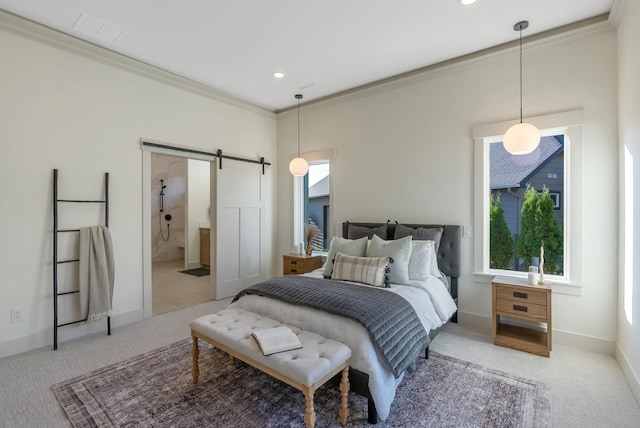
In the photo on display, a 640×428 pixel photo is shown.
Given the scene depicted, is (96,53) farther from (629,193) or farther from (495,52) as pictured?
(629,193)

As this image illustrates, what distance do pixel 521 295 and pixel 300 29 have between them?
330 cm

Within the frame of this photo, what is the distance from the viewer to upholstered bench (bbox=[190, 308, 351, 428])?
5.50ft

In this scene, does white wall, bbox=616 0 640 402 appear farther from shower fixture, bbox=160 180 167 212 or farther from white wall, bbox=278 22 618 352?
shower fixture, bbox=160 180 167 212

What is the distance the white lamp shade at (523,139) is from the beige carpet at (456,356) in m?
1.90

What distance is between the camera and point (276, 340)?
195 cm

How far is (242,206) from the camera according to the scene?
4.90m

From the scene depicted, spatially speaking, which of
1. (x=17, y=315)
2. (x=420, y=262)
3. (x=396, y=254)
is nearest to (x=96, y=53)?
(x=17, y=315)

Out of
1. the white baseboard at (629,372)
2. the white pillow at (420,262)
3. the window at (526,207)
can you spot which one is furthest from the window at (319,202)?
the white baseboard at (629,372)

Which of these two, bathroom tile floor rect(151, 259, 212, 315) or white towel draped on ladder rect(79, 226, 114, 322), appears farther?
bathroom tile floor rect(151, 259, 212, 315)

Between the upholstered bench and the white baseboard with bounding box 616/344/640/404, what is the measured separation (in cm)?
205

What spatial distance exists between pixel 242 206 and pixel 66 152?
2.29 meters

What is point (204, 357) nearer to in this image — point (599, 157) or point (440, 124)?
point (440, 124)

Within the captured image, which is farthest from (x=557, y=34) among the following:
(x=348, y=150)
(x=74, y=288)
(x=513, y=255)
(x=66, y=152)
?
(x=74, y=288)

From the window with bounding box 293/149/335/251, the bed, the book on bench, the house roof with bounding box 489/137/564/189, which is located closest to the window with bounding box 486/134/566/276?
the house roof with bounding box 489/137/564/189
